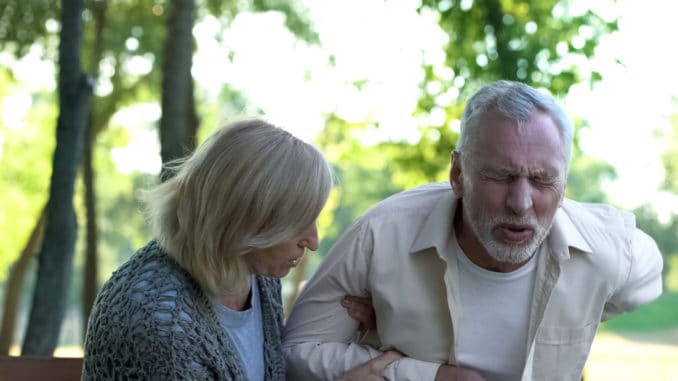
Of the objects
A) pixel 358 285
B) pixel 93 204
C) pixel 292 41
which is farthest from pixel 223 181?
pixel 292 41

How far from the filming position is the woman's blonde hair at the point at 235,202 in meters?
2.22

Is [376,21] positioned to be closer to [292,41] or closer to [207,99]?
[292,41]

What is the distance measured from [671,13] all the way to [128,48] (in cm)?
644

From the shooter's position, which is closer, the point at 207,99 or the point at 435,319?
the point at 435,319

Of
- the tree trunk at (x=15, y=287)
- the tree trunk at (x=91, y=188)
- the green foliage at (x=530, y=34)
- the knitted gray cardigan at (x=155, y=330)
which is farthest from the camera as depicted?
the tree trunk at (x=15, y=287)

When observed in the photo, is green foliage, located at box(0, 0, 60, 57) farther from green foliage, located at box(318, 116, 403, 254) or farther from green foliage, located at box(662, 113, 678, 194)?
green foliage, located at box(662, 113, 678, 194)

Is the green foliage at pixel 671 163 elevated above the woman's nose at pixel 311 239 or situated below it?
below

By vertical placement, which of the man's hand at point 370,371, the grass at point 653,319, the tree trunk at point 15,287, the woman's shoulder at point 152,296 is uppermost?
the woman's shoulder at point 152,296

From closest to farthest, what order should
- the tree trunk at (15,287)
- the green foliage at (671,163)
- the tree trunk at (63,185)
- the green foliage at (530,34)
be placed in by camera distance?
1. the tree trunk at (63,185)
2. the green foliage at (530,34)
3. the tree trunk at (15,287)
4. the green foliage at (671,163)

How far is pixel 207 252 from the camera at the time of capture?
2.23m

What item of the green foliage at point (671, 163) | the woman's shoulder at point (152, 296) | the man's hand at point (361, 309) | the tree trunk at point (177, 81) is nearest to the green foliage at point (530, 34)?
the tree trunk at point (177, 81)

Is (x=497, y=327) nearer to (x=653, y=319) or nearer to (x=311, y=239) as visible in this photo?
(x=311, y=239)

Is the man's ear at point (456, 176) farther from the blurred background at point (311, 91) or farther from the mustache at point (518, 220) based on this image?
the blurred background at point (311, 91)

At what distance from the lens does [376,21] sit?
9953 millimetres
